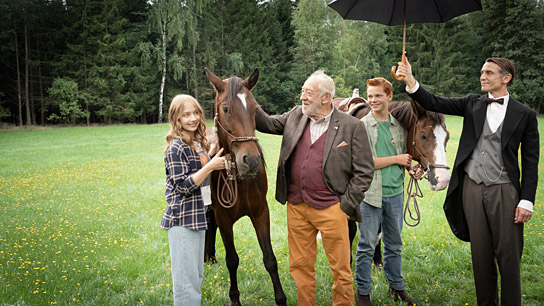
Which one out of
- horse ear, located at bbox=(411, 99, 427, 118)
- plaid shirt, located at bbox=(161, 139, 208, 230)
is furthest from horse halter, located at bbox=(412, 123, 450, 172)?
plaid shirt, located at bbox=(161, 139, 208, 230)

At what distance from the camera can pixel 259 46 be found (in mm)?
40906

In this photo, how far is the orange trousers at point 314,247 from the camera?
3.09 meters

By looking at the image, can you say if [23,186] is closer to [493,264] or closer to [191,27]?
[493,264]

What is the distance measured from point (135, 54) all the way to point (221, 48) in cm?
913

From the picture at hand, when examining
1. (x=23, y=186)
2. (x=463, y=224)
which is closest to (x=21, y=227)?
(x=23, y=186)

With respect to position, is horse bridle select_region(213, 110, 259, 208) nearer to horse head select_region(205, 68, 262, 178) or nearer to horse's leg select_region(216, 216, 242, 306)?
horse head select_region(205, 68, 262, 178)

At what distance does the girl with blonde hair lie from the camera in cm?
285

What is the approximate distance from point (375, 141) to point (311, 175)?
995 mm

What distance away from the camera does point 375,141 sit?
12.0ft

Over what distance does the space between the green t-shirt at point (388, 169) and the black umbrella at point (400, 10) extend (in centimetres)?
117

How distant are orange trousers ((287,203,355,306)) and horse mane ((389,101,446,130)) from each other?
4.99ft

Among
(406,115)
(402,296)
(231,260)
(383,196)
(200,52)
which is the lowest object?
(402,296)

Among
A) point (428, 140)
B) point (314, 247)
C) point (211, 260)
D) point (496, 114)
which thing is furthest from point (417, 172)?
point (211, 260)

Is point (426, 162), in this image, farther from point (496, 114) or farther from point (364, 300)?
point (364, 300)
